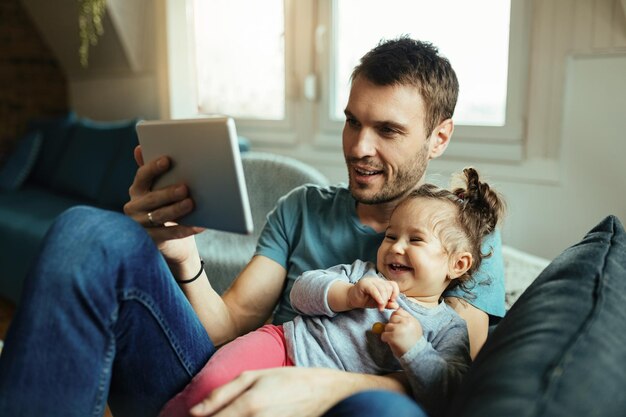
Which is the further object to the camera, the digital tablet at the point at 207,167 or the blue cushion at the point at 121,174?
the blue cushion at the point at 121,174

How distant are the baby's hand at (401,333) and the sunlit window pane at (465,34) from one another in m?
1.35

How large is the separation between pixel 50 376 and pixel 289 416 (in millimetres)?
356

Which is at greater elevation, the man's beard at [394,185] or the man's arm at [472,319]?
the man's beard at [394,185]

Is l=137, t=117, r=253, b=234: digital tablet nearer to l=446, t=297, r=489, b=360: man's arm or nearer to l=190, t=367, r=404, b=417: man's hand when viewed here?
l=190, t=367, r=404, b=417: man's hand

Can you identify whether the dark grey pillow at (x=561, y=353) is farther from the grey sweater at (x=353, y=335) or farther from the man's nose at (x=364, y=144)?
the man's nose at (x=364, y=144)

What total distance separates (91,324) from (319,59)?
7.42 feet

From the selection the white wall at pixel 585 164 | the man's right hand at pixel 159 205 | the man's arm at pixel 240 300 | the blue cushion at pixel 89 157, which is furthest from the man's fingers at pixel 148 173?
the blue cushion at pixel 89 157

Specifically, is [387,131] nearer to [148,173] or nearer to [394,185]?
[394,185]

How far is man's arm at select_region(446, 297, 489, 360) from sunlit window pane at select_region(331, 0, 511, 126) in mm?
1196

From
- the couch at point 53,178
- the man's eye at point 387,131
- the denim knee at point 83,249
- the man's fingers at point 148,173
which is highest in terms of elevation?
the man's eye at point 387,131

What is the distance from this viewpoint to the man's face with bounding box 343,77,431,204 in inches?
51.0

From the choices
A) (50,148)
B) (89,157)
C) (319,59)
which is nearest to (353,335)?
(319,59)

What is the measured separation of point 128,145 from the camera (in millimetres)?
3295

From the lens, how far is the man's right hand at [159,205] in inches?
41.1
